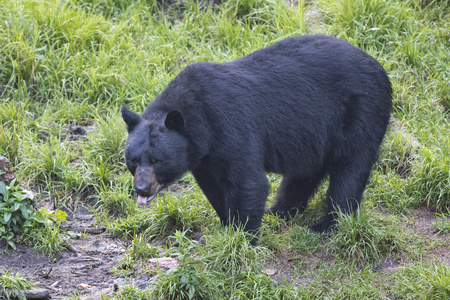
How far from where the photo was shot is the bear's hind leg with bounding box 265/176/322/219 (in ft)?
20.5

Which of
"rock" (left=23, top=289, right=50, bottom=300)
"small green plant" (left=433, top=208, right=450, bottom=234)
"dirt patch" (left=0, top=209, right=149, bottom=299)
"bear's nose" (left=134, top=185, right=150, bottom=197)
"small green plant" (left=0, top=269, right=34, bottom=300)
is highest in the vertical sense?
"bear's nose" (left=134, top=185, right=150, bottom=197)

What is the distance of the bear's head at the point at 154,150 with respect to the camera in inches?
195

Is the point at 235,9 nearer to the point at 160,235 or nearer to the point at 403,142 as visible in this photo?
the point at 403,142

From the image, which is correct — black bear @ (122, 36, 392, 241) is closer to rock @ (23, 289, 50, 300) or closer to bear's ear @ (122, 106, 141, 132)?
bear's ear @ (122, 106, 141, 132)

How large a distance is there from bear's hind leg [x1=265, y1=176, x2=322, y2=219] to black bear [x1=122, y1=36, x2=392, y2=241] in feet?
0.04

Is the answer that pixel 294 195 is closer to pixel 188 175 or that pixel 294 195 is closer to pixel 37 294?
pixel 188 175

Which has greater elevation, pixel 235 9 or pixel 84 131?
pixel 235 9

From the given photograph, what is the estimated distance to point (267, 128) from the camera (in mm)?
5477

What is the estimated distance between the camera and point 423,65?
7.79 m

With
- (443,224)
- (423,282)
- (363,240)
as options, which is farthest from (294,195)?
(423,282)

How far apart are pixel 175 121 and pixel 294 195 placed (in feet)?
6.00

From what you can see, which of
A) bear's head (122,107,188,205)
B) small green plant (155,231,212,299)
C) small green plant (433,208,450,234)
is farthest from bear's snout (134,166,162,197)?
small green plant (433,208,450,234)

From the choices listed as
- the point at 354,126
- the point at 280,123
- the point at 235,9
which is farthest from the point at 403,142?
the point at 235,9

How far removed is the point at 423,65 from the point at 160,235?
4.12 metres
